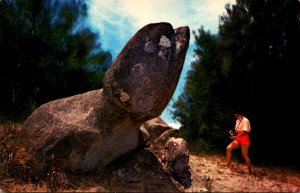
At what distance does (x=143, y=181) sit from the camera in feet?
22.0

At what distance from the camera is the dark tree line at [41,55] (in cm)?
1584

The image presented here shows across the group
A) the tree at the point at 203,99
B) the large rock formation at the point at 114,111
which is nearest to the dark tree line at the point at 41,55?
the tree at the point at 203,99

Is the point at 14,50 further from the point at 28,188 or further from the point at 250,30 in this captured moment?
the point at 28,188

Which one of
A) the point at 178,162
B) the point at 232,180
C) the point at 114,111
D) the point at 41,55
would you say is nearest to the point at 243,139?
the point at 232,180

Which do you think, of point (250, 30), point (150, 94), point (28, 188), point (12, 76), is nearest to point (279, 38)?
point (250, 30)

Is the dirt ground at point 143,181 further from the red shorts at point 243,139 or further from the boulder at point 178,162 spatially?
the red shorts at point 243,139

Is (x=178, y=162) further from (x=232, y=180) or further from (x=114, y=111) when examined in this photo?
(x=114, y=111)

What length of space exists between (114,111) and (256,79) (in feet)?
22.5

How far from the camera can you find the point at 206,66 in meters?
13.9

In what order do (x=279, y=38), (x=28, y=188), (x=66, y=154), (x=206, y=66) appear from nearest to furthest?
(x=28, y=188)
(x=66, y=154)
(x=279, y=38)
(x=206, y=66)

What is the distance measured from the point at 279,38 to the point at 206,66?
2.66 metres

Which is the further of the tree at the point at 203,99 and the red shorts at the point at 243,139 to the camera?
the tree at the point at 203,99

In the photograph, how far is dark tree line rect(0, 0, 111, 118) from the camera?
1584cm

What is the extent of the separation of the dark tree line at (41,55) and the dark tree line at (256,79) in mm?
5864
